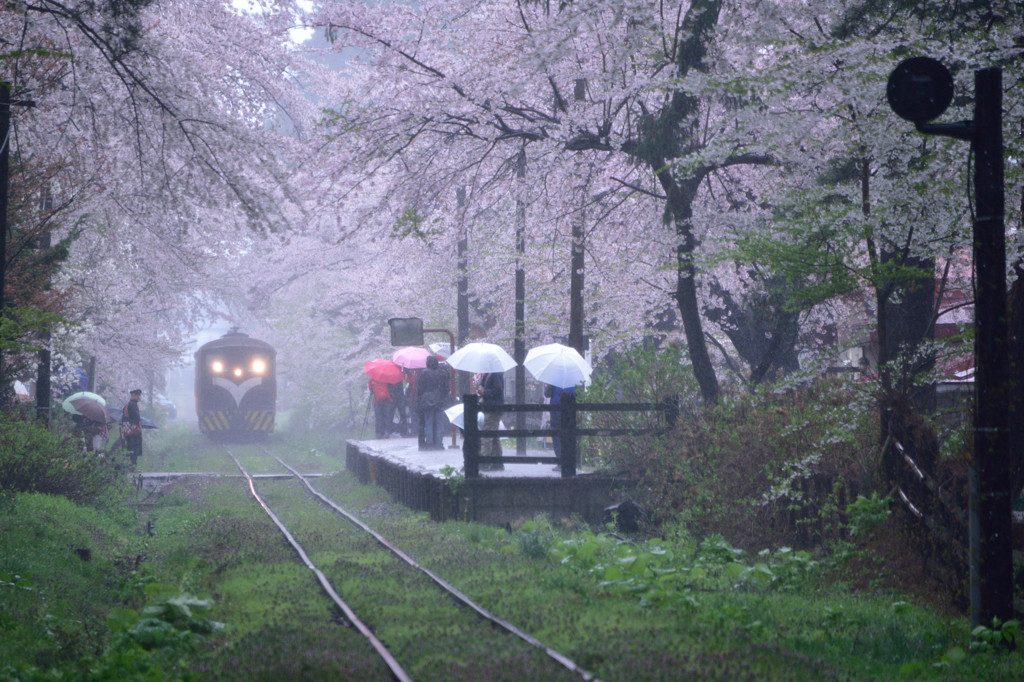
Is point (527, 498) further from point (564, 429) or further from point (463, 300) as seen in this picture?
point (463, 300)

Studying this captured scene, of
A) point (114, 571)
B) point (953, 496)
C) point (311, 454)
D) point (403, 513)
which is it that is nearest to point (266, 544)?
point (114, 571)

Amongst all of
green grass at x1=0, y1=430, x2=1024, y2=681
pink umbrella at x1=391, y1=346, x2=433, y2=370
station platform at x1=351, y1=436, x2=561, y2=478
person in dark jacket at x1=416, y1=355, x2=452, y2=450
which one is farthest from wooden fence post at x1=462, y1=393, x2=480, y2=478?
pink umbrella at x1=391, y1=346, x2=433, y2=370

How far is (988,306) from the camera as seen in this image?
676cm

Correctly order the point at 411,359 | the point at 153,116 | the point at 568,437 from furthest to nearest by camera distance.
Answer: the point at 411,359
the point at 568,437
the point at 153,116

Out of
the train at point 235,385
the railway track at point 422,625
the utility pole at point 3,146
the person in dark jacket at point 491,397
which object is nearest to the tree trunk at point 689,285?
the person in dark jacket at point 491,397

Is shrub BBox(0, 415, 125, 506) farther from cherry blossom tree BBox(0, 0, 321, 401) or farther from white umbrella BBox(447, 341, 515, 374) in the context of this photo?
white umbrella BBox(447, 341, 515, 374)

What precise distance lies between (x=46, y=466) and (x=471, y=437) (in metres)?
6.04

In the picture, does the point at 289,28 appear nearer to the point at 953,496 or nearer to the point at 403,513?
the point at 403,513

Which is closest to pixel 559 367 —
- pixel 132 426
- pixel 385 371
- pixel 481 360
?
pixel 481 360

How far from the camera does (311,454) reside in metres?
31.7

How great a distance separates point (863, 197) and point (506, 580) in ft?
17.2

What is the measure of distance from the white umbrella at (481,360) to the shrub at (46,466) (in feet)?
19.6

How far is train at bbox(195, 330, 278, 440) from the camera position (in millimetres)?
35531

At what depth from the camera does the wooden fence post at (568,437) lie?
14359 mm
